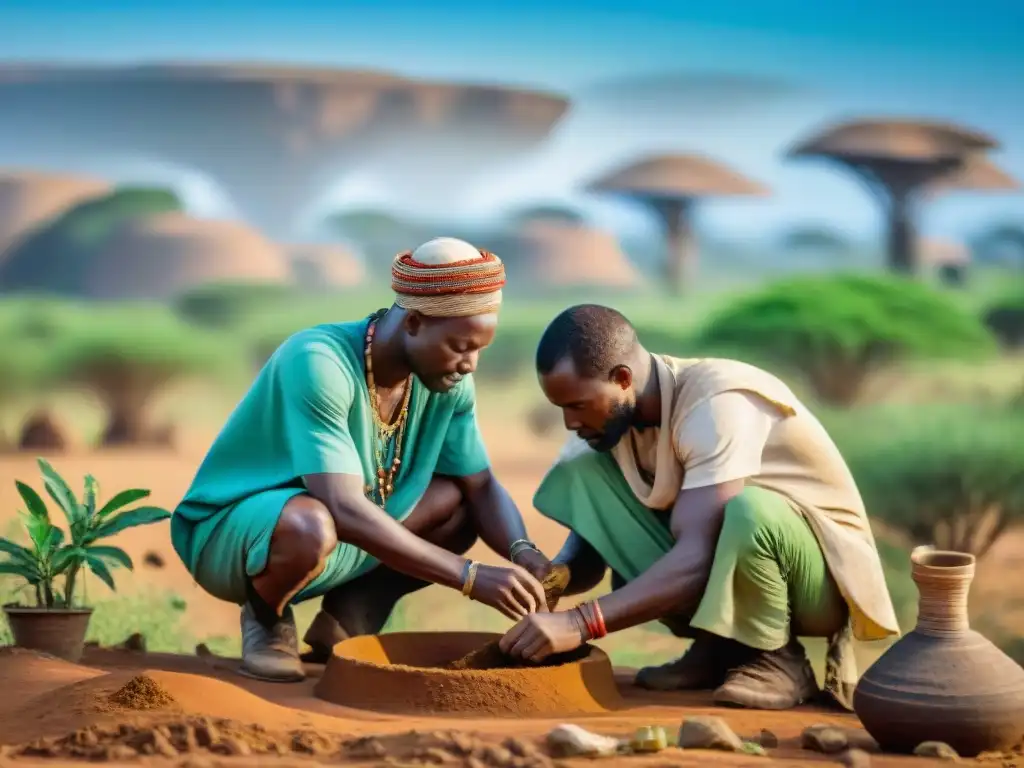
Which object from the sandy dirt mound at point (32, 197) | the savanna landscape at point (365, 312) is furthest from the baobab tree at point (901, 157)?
the sandy dirt mound at point (32, 197)

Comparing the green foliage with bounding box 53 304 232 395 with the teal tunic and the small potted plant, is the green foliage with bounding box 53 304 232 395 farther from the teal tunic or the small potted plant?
the teal tunic

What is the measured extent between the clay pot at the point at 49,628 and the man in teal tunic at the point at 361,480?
1.27 ft

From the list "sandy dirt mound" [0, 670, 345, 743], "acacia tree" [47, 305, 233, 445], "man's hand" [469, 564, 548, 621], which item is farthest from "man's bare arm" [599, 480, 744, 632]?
"acacia tree" [47, 305, 233, 445]

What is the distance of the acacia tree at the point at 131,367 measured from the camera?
17.4 m

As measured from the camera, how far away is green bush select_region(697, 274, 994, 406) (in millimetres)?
16438

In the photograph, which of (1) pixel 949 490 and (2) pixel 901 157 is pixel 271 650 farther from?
(2) pixel 901 157

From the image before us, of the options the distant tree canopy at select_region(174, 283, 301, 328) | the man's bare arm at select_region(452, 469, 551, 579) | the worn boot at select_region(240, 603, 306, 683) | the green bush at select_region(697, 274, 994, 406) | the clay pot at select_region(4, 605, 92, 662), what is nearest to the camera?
the worn boot at select_region(240, 603, 306, 683)

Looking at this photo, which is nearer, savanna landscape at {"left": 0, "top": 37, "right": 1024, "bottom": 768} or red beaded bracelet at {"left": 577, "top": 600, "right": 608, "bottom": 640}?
savanna landscape at {"left": 0, "top": 37, "right": 1024, "bottom": 768}

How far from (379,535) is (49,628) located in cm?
113

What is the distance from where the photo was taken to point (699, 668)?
4.98 m

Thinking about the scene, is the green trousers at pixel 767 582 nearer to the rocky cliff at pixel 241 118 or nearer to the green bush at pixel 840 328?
the green bush at pixel 840 328

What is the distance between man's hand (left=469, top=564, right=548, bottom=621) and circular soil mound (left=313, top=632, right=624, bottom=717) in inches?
6.5

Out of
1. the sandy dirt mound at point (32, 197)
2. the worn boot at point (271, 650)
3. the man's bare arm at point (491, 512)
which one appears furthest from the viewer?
the sandy dirt mound at point (32, 197)

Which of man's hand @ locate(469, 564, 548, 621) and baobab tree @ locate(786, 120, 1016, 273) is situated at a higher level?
baobab tree @ locate(786, 120, 1016, 273)
